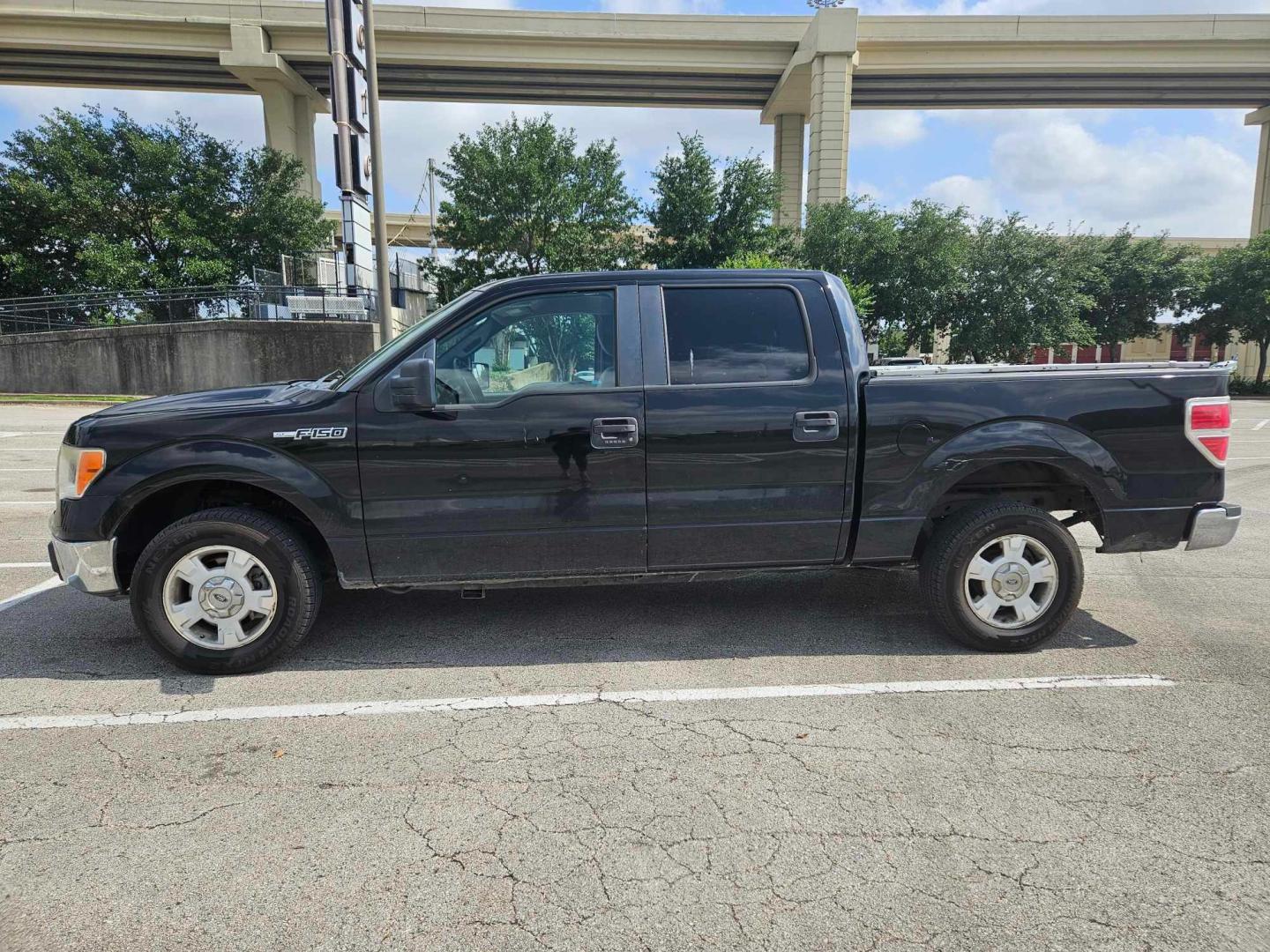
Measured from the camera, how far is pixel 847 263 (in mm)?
29141

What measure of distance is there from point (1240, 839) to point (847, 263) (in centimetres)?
2846

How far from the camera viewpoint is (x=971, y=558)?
4262 mm

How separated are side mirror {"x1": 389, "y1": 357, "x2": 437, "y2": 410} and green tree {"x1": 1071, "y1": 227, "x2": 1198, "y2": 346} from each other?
3991 centimetres

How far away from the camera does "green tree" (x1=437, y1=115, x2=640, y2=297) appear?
26094mm

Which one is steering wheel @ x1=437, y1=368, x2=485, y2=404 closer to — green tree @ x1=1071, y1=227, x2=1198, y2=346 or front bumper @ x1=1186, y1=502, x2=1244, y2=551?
front bumper @ x1=1186, y1=502, x2=1244, y2=551

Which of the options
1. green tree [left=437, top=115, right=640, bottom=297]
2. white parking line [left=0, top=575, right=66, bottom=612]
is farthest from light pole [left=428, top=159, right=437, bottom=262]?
white parking line [left=0, top=575, right=66, bottom=612]

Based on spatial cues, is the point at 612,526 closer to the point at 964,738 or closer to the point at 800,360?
the point at 800,360

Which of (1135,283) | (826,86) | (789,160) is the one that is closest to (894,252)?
(826,86)

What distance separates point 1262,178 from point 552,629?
4878cm

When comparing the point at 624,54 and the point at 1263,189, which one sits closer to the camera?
the point at 624,54

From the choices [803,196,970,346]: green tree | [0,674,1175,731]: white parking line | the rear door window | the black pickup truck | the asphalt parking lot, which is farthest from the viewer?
[803,196,970,346]: green tree

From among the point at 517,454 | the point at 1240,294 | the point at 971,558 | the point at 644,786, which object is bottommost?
the point at 644,786

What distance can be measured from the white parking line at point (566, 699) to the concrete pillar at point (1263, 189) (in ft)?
151

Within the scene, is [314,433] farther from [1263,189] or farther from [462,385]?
[1263,189]
